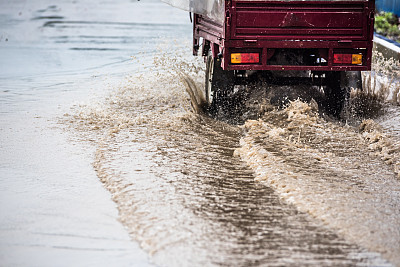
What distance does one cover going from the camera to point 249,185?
248 inches

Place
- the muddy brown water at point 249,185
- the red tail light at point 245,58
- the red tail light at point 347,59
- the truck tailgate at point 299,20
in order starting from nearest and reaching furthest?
the muddy brown water at point 249,185, the truck tailgate at point 299,20, the red tail light at point 245,58, the red tail light at point 347,59

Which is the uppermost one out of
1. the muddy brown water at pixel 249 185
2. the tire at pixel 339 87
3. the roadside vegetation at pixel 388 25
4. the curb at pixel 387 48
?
the roadside vegetation at pixel 388 25

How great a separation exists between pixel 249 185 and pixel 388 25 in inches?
570

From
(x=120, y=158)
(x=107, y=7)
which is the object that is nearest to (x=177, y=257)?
(x=120, y=158)

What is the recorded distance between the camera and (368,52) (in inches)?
348

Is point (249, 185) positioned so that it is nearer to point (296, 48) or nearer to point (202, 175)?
point (202, 175)

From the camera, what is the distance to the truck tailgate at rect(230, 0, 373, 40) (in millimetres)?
8586

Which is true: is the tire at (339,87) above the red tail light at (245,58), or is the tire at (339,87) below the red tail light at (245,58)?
below


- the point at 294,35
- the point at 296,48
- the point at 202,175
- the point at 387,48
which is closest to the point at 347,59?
the point at 296,48

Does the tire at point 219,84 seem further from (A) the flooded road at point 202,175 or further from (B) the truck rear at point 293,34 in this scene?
(A) the flooded road at point 202,175

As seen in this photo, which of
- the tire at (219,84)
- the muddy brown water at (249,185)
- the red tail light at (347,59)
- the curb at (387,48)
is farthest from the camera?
the curb at (387,48)

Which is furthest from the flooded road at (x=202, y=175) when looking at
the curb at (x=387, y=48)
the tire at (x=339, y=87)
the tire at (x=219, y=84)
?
the curb at (x=387, y=48)

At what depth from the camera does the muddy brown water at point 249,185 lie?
4.78 m

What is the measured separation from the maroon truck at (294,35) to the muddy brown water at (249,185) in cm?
78
